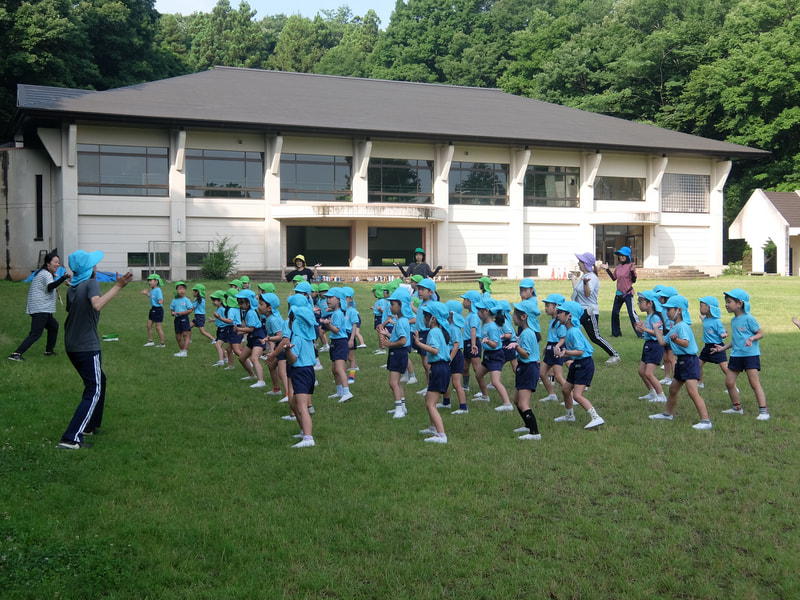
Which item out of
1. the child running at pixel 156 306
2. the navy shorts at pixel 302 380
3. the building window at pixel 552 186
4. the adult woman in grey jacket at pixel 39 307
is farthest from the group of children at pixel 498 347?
the building window at pixel 552 186

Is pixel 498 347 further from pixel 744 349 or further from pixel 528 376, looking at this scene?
pixel 744 349

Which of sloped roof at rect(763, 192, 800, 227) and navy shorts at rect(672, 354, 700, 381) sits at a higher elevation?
sloped roof at rect(763, 192, 800, 227)

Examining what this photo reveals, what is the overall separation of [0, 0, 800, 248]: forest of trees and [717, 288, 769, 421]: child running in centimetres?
3869

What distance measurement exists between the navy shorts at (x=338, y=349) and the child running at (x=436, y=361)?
8.39 feet

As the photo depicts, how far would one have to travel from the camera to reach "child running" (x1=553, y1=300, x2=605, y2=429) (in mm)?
8992

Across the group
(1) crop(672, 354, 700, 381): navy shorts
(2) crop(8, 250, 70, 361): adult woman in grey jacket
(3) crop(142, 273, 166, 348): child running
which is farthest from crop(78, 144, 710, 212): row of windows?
(1) crop(672, 354, 700, 381): navy shorts

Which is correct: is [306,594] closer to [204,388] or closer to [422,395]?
[422,395]

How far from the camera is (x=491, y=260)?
40.0 meters

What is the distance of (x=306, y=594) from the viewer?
471 centimetres

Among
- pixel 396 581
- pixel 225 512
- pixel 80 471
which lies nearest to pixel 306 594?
pixel 396 581

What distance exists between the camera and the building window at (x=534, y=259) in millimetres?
40562

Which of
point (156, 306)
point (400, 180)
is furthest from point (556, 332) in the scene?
point (400, 180)

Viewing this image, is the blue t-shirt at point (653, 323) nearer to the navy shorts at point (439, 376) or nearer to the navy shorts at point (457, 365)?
the navy shorts at point (457, 365)

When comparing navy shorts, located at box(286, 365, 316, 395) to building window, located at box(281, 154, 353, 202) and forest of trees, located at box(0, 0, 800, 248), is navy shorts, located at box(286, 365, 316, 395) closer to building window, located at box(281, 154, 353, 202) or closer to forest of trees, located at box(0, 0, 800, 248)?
building window, located at box(281, 154, 353, 202)
